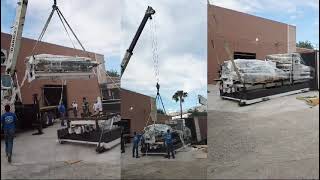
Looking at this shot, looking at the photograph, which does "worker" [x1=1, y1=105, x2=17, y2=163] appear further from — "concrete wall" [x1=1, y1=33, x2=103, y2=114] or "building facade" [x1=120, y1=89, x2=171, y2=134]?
"building facade" [x1=120, y1=89, x2=171, y2=134]

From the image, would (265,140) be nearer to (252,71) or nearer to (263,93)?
(263,93)

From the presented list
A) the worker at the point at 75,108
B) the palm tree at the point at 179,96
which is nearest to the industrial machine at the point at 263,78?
the palm tree at the point at 179,96

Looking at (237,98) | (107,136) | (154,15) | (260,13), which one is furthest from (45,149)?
(260,13)

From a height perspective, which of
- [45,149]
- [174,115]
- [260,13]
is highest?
[260,13]

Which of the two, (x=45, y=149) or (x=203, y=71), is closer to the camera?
(x=45, y=149)

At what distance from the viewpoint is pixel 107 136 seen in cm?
355

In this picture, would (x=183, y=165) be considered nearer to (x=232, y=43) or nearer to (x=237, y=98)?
(x=237, y=98)

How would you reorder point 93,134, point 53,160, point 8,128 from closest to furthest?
point 8,128 → point 53,160 → point 93,134

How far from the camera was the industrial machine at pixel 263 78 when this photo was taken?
3.69 m

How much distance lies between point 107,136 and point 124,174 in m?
0.34

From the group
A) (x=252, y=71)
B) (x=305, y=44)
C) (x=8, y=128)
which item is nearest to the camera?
(x=8, y=128)

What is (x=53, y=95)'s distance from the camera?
340cm

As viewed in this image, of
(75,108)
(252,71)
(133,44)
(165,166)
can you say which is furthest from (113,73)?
(252,71)

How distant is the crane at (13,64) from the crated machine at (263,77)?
1.58 m
